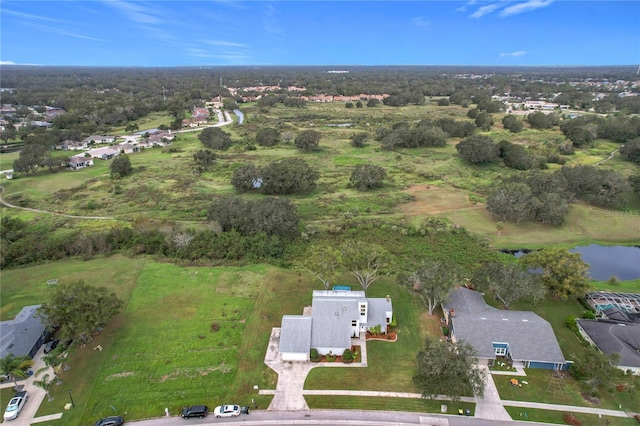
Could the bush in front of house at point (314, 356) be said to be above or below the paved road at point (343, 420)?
above

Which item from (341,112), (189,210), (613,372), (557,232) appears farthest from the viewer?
(341,112)

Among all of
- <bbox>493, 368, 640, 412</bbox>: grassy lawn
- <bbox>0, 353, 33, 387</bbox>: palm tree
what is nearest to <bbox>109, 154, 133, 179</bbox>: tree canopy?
<bbox>0, 353, 33, 387</bbox>: palm tree

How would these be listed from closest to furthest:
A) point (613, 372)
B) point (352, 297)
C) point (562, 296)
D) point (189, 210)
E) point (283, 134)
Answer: point (613, 372)
point (352, 297)
point (562, 296)
point (189, 210)
point (283, 134)

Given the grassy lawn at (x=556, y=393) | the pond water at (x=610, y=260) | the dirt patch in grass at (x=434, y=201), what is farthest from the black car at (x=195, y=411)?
the dirt patch in grass at (x=434, y=201)

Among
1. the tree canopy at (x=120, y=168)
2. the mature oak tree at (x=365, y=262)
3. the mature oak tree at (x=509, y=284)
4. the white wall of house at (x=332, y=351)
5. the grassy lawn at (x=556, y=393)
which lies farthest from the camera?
the tree canopy at (x=120, y=168)

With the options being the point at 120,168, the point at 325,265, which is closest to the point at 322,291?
the point at 325,265

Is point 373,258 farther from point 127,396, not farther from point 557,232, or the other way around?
point 557,232

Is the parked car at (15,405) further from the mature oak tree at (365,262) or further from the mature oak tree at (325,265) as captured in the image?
the mature oak tree at (365,262)

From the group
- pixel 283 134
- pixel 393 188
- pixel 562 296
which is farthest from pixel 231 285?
pixel 283 134
